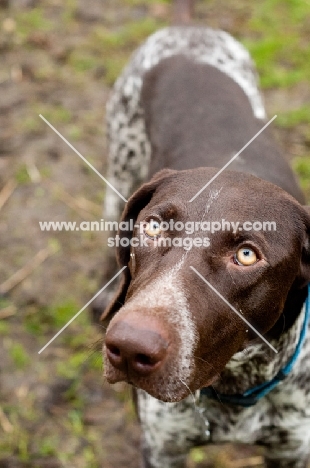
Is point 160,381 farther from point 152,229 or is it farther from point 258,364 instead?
point 258,364

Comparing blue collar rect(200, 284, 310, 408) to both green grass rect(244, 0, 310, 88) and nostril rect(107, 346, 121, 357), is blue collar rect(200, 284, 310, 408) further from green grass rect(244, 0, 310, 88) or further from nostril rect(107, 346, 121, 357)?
green grass rect(244, 0, 310, 88)

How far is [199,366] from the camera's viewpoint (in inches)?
96.5

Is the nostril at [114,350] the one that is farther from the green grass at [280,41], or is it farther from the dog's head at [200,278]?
the green grass at [280,41]

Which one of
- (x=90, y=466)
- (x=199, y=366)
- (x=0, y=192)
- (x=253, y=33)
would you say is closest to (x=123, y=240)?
(x=199, y=366)

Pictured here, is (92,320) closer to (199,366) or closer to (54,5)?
(199,366)

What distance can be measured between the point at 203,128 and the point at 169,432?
5.68ft

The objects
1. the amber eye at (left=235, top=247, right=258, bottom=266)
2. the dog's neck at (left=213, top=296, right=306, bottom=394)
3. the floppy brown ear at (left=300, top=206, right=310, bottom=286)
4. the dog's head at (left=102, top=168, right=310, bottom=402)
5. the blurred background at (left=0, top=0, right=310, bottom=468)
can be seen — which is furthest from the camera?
the blurred background at (left=0, top=0, right=310, bottom=468)

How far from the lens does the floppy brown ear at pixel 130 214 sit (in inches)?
118

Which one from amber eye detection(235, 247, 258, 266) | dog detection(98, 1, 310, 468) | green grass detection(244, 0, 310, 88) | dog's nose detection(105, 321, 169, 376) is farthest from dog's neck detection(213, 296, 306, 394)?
green grass detection(244, 0, 310, 88)

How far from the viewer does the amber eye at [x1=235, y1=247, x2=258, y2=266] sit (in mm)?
2525

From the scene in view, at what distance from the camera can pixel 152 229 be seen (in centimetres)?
269

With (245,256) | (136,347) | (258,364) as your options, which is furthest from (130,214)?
(136,347)

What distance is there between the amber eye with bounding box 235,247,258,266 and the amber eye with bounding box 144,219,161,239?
1.10 feet

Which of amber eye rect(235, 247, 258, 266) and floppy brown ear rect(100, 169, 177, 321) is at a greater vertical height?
amber eye rect(235, 247, 258, 266)
